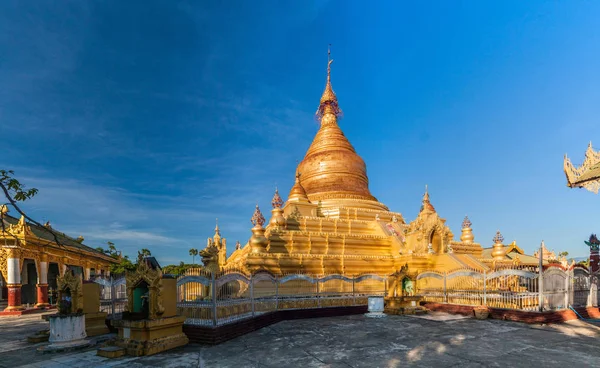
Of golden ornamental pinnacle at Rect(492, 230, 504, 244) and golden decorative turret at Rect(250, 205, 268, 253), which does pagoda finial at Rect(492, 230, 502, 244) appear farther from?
golden decorative turret at Rect(250, 205, 268, 253)

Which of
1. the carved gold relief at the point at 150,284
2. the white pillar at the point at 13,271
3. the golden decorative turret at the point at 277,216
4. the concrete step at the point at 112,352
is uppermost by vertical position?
the golden decorative turret at the point at 277,216

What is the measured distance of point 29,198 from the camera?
6730 mm

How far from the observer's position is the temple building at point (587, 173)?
1931 centimetres

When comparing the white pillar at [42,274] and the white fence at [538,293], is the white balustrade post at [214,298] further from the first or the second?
the white pillar at [42,274]

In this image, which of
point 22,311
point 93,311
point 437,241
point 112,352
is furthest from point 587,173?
point 22,311

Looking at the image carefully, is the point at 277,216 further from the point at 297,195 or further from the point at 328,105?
the point at 328,105

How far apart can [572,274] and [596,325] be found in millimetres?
3204

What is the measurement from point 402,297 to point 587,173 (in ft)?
44.9

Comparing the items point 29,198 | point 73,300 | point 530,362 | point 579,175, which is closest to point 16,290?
point 73,300

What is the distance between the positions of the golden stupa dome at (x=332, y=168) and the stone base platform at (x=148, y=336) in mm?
26307

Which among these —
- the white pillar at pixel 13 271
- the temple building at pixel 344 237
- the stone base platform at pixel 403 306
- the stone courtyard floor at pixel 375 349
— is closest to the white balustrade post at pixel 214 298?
the stone courtyard floor at pixel 375 349

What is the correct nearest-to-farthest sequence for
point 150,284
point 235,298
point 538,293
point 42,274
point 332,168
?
point 150,284 → point 235,298 → point 538,293 → point 42,274 → point 332,168

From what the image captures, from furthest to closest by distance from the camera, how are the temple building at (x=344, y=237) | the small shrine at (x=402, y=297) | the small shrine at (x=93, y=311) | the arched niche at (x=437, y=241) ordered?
the arched niche at (x=437, y=241), the temple building at (x=344, y=237), the small shrine at (x=402, y=297), the small shrine at (x=93, y=311)

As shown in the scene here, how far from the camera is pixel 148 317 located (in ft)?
33.4
